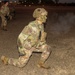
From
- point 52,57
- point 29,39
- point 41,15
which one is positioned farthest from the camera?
point 52,57

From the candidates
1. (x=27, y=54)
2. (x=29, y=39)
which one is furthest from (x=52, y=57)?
(x=29, y=39)

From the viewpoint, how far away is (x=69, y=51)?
9.45 m

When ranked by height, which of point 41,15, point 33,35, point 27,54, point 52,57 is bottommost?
point 52,57

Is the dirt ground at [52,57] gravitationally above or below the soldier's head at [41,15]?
below

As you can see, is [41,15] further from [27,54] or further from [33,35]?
[27,54]

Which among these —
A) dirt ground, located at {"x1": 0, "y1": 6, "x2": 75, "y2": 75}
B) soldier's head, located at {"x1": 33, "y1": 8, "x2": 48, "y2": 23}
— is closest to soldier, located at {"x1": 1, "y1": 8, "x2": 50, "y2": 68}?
soldier's head, located at {"x1": 33, "y1": 8, "x2": 48, "y2": 23}

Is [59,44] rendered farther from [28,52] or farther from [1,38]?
[28,52]

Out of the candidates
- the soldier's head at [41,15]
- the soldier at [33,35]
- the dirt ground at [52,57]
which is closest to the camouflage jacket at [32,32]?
the soldier at [33,35]

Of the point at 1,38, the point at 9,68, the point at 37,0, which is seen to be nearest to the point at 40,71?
the point at 9,68

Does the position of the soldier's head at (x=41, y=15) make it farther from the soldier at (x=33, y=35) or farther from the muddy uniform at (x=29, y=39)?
the muddy uniform at (x=29, y=39)

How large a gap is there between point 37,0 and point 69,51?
242 feet

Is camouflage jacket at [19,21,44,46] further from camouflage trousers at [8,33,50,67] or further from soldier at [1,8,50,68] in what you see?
camouflage trousers at [8,33,50,67]

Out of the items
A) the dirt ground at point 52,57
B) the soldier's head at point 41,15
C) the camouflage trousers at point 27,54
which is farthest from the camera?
the dirt ground at point 52,57

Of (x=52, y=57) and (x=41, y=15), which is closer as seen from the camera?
(x=41, y=15)
